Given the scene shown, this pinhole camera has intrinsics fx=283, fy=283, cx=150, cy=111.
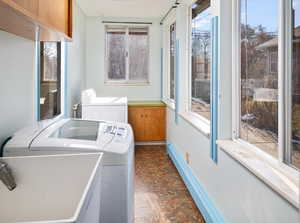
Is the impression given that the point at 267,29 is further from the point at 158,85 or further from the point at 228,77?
the point at 158,85

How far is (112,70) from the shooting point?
558 centimetres

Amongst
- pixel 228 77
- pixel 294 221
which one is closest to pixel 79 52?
pixel 228 77

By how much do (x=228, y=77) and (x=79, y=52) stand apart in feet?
10.2

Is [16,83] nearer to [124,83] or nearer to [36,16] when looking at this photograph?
[36,16]

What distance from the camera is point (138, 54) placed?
560 cm

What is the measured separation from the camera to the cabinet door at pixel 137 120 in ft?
16.8

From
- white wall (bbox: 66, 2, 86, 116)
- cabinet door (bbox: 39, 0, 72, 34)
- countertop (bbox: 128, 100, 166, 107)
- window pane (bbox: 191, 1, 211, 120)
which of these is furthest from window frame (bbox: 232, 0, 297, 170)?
countertop (bbox: 128, 100, 166, 107)

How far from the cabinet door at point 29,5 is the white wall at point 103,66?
413 cm

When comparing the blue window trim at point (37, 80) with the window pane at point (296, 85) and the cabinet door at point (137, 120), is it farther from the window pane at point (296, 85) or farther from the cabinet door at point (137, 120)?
the cabinet door at point (137, 120)

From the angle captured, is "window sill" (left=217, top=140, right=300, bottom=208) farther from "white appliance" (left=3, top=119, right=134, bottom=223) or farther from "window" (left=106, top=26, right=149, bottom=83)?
"window" (left=106, top=26, right=149, bottom=83)

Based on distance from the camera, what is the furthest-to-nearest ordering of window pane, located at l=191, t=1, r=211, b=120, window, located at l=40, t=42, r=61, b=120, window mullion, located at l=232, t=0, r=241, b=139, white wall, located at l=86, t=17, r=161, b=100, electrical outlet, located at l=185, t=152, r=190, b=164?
white wall, located at l=86, t=17, r=161, b=100 → electrical outlet, located at l=185, t=152, r=190, b=164 → window pane, located at l=191, t=1, r=211, b=120 → window, located at l=40, t=42, r=61, b=120 → window mullion, located at l=232, t=0, r=241, b=139

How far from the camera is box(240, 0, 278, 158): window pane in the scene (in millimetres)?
1632

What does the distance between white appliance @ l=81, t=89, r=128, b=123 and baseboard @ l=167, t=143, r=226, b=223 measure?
3.47ft

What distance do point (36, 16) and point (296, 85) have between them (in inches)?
51.1
